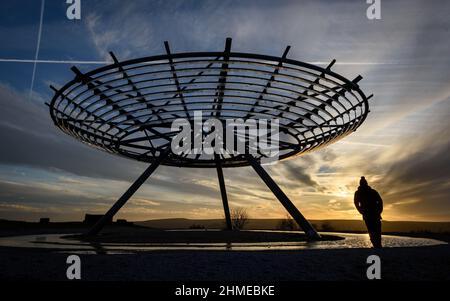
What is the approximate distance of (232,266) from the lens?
615cm

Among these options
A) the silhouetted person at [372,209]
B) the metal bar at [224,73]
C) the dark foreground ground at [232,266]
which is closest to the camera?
the dark foreground ground at [232,266]

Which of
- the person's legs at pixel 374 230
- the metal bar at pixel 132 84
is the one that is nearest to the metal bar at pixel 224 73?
the metal bar at pixel 132 84

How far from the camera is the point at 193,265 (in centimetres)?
624

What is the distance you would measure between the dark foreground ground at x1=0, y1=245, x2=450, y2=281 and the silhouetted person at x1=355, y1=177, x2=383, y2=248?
2182 mm

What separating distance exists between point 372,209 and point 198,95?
23.7 feet

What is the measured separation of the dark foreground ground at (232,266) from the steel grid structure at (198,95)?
6407 millimetres

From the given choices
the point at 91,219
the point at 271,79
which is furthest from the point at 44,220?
the point at 271,79

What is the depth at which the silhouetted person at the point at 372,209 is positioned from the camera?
9609 mm

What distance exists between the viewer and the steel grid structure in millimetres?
11617

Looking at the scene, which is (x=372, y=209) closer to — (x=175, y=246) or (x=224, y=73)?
(x=175, y=246)

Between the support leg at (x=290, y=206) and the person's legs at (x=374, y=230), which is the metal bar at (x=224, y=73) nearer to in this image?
the support leg at (x=290, y=206)
